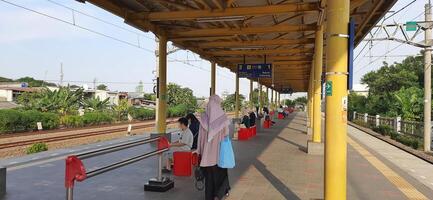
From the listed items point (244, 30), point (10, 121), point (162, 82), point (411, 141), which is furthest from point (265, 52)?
point (10, 121)

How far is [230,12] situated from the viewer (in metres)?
10.4

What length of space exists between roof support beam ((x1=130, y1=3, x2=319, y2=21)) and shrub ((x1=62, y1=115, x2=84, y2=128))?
2480cm

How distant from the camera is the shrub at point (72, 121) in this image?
3355 centimetres

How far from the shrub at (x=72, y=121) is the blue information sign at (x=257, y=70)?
18715 millimetres

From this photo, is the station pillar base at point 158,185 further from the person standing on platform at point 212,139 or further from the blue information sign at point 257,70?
the blue information sign at point 257,70

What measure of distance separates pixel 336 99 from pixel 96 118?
3518 centimetres

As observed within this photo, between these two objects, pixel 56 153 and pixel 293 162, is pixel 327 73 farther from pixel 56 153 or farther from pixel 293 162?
pixel 56 153

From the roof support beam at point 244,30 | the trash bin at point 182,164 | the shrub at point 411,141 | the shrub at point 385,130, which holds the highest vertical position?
the roof support beam at point 244,30

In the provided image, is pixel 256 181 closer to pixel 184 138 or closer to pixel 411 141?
pixel 184 138

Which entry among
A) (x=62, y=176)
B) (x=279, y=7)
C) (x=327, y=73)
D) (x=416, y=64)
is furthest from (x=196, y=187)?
(x=416, y=64)

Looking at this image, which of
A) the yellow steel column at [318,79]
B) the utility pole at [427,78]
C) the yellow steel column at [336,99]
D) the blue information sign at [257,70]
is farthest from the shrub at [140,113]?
the yellow steel column at [336,99]

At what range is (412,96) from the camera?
2803cm

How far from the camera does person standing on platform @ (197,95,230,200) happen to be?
5.58 metres

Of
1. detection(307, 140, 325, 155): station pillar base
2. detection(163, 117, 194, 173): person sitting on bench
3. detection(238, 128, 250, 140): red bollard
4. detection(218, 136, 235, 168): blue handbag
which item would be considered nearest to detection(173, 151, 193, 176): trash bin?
detection(163, 117, 194, 173): person sitting on bench
